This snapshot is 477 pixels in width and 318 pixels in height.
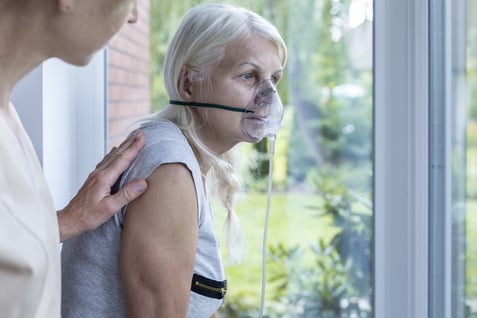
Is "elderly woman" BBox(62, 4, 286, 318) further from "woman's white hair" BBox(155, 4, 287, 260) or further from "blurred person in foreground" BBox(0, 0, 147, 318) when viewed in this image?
"blurred person in foreground" BBox(0, 0, 147, 318)

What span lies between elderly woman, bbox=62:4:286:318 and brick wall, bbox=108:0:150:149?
26.7 inches

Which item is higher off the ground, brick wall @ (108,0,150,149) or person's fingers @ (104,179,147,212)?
brick wall @ (108,0,150,149)

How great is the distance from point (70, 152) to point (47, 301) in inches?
50.0

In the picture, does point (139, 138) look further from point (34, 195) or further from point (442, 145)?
point (442, 145)

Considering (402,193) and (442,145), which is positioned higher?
(442,145)

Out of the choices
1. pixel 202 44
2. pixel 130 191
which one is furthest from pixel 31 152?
pixel 202 44

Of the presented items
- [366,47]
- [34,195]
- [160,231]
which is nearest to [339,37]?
[366,47]

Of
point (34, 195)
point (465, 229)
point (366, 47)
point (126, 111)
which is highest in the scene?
point (366, 47)

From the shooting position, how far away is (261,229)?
7.61ft

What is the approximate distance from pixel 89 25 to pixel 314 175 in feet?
4.92

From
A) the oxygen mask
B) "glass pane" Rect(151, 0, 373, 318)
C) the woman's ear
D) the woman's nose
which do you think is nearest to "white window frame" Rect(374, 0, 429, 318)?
"glass pane" Rect(151, 0, 373, 318)

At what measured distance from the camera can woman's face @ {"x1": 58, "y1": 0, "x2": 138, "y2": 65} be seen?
843 mm

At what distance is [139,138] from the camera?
1.44 metres

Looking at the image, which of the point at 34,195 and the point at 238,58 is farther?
the point at 238,58
